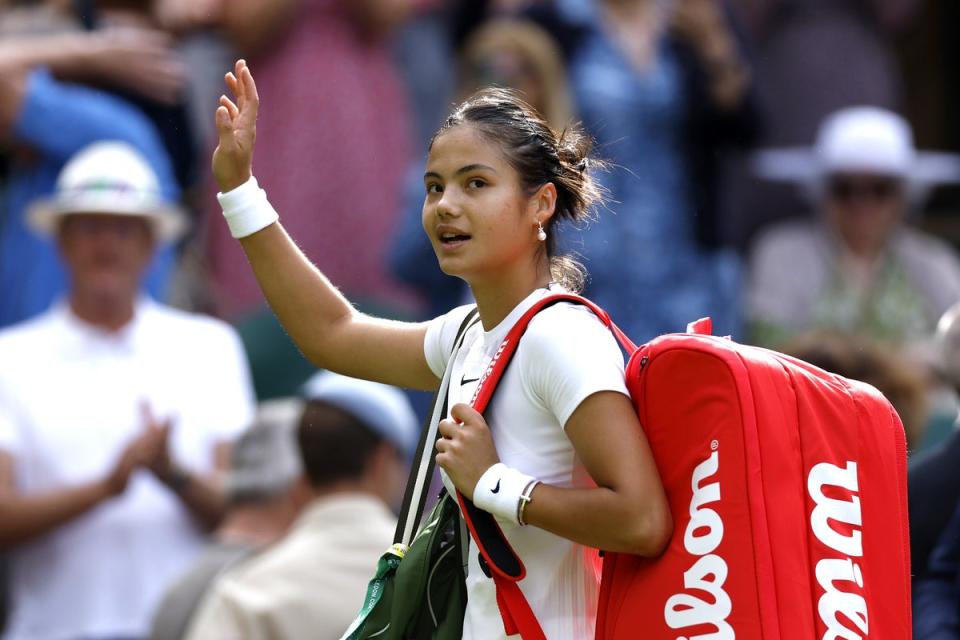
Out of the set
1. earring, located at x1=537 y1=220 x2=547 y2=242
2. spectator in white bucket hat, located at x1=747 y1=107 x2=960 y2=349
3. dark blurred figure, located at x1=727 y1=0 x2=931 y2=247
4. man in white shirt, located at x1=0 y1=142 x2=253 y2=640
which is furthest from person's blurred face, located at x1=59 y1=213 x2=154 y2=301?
earring, located at x1=537 y1=220 x2=547 y2=242

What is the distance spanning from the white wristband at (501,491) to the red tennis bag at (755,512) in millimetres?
256

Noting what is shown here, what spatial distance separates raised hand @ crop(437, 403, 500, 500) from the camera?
3309 mm

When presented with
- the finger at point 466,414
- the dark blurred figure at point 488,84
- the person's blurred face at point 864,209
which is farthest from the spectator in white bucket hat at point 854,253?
the finger at point 466,414

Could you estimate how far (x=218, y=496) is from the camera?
20.7ft

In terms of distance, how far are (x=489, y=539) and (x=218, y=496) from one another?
316cm

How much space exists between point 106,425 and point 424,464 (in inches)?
117

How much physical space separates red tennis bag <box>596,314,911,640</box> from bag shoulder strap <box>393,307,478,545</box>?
1.31ft

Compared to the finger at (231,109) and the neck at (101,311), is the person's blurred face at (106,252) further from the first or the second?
the finger at (231,109)

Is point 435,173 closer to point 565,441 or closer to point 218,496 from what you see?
point 565,441

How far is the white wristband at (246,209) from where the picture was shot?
12.0 ft

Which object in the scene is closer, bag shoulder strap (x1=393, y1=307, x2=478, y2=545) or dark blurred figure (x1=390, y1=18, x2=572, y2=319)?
bag shoulder strap (x1=393, y1=307, x2=478, y2=545)

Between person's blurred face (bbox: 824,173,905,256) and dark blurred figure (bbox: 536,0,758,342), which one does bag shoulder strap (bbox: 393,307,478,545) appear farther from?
person's blurred face (bbox: 824,173,905,256)

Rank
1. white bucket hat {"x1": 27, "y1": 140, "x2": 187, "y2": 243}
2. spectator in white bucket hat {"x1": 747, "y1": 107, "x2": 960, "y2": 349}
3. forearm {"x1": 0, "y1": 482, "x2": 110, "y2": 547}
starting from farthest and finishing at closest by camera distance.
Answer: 1. spectator in white bucket hat {"x1": 747, "y1": 107, "x2": 960, "y2": 349}
2. white bucket hat {"x1": 27, "y1": 140, "x2": 187, "y2": 243}
3. forearm {"x1": 0, "y1": 482, "x2": 110, "y2": 547}

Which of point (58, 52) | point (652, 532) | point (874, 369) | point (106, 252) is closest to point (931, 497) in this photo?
point (874, 369)
